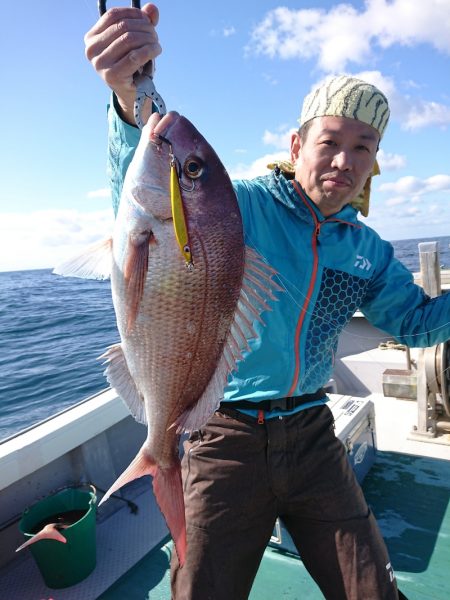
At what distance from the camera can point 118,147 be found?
1785 millimetres

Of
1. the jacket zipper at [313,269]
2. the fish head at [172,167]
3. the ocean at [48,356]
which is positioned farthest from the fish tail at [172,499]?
the ocean at [48,356]

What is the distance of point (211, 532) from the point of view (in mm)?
1944

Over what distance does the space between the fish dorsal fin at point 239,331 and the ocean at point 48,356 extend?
22.5 feet

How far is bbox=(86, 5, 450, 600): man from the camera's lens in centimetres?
196

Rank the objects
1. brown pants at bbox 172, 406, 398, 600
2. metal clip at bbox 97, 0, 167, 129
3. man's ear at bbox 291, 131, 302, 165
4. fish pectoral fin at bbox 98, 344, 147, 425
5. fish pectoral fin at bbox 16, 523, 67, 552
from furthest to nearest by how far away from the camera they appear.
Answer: fish pectoral fin at bbox 16, 523, 67, 552
man's ear at bbox 291, 131, 302, 165
brown pants at bbox 172, 406, 398, 600
fish pectoral fin at bbox 98, 344, 147, 425
metal clip at bbox 97, 0, 167, 129

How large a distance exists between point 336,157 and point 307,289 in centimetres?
62

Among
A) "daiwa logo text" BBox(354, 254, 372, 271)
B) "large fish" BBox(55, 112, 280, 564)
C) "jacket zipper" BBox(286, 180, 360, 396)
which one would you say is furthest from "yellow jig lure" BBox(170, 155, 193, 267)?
"daiwa logo text" BBox(354, 254, 372, 271)

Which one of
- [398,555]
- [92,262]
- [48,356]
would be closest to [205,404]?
[92,262]

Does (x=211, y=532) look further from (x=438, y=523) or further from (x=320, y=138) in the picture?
(x=438, y=523)

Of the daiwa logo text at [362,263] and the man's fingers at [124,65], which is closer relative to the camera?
the man's fingers at [124,65]

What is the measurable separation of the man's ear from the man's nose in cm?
27

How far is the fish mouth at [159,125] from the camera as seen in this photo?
4.85ft

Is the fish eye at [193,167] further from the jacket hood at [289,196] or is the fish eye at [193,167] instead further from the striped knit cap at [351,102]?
the striped knit cap at [351,102]

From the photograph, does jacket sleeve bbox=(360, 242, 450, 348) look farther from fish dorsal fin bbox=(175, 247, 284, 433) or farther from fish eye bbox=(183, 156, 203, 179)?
fish eye bbox=(183, 156, 203, 179)
